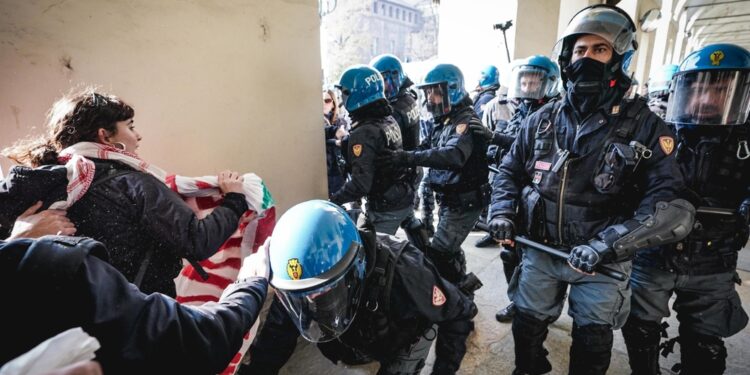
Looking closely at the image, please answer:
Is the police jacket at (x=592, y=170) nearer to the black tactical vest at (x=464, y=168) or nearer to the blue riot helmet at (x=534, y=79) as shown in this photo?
the black tactical vest at (x=464, y=168)

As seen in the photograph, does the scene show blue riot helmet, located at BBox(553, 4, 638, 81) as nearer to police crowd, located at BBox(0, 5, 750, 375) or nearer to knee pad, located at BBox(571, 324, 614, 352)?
police crowd, located at BBox(0, 5, 750, 375)

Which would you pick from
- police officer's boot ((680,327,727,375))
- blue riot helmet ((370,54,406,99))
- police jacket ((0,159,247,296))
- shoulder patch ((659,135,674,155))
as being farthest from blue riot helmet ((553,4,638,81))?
blue riot helmet ((370,54,406,99))

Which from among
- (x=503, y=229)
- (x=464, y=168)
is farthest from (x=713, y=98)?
(x=464, y=168)

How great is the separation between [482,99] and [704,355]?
366 cm

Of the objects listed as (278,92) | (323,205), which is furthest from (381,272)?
(278,92)

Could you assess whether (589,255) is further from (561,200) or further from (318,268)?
(318,268)

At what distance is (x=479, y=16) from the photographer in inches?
235

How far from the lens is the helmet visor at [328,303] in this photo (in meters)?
1.25

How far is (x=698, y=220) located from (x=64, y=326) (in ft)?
8.44

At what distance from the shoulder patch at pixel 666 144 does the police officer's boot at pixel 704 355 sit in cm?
106

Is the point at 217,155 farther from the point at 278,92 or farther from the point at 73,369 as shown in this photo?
the point at 73,369

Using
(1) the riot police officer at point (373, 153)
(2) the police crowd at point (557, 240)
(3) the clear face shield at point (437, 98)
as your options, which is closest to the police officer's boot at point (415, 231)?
(1) the riot police officer at point (373, 153)

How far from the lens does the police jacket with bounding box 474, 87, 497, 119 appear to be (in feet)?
15.0

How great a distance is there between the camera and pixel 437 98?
2.94m
